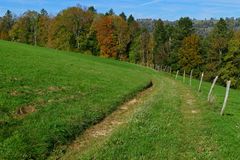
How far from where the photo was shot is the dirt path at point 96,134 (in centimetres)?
1609

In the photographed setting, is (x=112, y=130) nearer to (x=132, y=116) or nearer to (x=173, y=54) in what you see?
(x=132, y=116)

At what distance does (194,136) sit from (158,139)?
222 cm

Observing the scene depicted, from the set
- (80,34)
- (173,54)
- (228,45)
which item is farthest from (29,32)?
(228,45)

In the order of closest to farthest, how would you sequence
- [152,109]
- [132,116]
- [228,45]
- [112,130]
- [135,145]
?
[135,145] < [112,130] < [132,116] < [152,109] < [228,45]

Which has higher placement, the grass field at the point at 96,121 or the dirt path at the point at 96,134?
the grass field at the point at 96,121

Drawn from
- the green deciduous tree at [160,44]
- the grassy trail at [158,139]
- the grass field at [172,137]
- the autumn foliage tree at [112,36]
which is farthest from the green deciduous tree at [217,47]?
the grassy trail at [158,139]

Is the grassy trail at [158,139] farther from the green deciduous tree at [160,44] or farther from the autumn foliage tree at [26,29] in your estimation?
the autumn foliage tree at [26,29]

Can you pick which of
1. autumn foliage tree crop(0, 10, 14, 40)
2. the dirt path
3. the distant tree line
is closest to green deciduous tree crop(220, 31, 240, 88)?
the distant tree line

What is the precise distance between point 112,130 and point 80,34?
127222 mm

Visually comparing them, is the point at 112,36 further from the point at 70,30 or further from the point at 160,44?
the point at 160,44

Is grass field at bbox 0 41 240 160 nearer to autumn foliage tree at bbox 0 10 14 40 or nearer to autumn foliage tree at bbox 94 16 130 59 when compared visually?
autumn foliage tree at bbox 94 16 130 59

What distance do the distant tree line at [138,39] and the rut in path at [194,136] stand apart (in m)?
81.9

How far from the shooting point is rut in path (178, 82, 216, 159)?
671 inches

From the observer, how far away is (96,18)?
14825 cm
